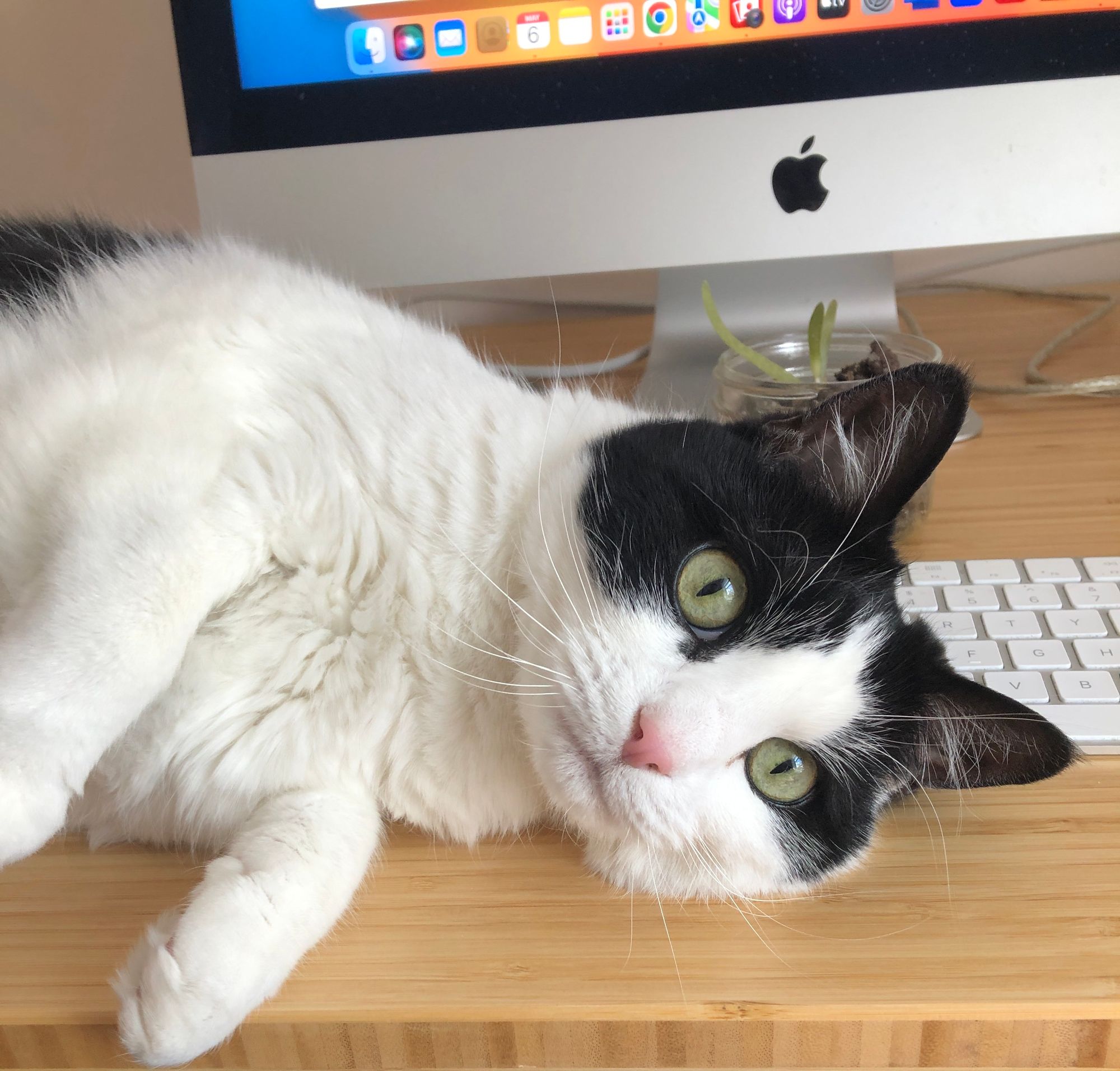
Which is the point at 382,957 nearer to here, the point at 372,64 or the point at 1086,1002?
the point at 1086,1002

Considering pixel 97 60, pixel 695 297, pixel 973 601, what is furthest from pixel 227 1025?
pixel 97 60

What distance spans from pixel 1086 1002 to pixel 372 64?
1054 mm

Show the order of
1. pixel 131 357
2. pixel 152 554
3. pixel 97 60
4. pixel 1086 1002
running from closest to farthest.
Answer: pixel 1086 1002, pixel 152 554, pixel 131 357, pixel 97 60

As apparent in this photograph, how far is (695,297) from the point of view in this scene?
1278 millimetres

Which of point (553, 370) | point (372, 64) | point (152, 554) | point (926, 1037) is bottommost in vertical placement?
point (926, 1037)

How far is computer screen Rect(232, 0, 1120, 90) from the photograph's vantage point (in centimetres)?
98

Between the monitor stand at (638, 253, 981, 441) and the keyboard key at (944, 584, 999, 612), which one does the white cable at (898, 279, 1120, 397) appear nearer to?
the monitor stand at (638, 253, 981, 441)

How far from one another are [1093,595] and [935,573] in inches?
5.0

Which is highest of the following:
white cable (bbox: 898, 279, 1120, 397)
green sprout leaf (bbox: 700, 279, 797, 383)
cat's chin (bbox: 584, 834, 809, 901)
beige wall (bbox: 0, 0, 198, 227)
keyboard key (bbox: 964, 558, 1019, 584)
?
beige wall (bbox: 0, 0, 198, 227)

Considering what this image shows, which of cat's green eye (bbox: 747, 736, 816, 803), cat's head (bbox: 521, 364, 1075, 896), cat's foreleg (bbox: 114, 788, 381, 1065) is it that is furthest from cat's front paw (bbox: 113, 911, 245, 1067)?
cat's green eye (bbox: 747, 736, 816, 803)

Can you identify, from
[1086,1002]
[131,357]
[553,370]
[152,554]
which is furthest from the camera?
[553,370]

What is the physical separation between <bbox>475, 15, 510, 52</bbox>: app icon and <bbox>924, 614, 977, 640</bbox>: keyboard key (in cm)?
75

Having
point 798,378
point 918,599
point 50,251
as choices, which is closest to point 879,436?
point 918,599

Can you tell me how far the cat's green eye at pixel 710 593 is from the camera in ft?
2.12
